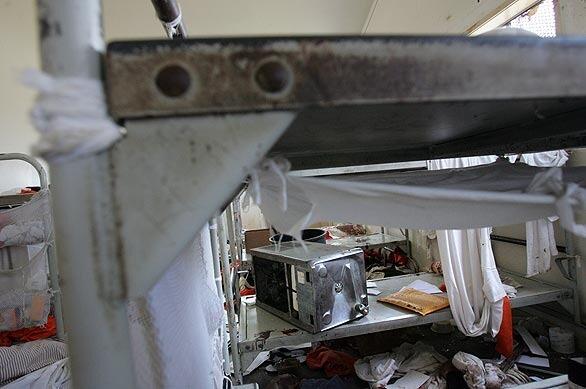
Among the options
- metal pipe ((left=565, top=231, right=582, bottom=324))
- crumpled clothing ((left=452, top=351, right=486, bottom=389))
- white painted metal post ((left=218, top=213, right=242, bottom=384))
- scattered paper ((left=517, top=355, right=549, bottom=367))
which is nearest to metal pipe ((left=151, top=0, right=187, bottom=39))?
white painted metal post ((left=218, top=213, right=242, bottom=384))

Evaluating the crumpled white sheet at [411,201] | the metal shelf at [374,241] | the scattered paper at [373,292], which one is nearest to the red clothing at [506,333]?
the scattered paper at [373,292]

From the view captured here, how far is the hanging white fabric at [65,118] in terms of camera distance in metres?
0.23

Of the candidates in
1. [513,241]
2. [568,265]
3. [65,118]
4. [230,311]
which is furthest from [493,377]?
[65,118]

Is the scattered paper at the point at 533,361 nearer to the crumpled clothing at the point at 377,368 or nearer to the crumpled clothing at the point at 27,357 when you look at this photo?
the crumpled clothing at the point at 377,368

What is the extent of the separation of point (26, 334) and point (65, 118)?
102 inches

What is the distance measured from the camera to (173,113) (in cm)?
24

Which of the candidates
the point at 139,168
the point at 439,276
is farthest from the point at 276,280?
the point at 139,168

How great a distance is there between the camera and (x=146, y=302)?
0.52m

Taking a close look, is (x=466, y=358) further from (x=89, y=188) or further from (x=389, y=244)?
(x=89, y=188)

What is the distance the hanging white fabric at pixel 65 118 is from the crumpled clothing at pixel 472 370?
6.90 feet

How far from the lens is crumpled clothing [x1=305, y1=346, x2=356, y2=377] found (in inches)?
84.0

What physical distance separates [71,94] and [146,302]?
39 cm

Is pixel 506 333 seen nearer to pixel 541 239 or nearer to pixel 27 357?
pixel 541 239

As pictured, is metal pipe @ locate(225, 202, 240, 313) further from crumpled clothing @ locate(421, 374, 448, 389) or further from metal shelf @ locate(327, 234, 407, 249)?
metal shelf @ locate(327, 234, 407, 249)
